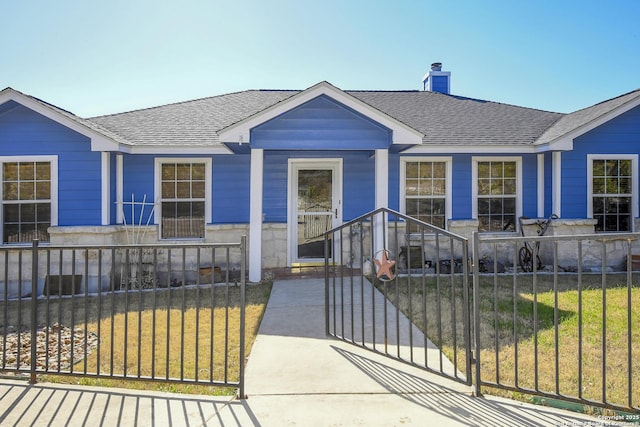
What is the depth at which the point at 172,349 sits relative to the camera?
14.7 ft

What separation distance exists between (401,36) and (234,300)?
8.52 meters

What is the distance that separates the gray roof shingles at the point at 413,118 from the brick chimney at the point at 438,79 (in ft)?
4.33

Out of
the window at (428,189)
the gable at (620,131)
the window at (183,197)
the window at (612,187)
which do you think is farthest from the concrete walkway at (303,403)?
the gable at (620,131)

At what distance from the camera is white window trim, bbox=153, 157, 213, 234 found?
29.9ft

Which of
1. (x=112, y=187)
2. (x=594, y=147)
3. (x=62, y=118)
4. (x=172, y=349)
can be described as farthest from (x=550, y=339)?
(x=62, y=118)

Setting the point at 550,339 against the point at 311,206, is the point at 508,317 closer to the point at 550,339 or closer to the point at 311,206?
the point at 550,339

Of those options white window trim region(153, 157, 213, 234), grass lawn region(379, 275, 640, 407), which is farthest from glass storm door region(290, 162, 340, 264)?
grass lawn region(379, 275, 640, 407)

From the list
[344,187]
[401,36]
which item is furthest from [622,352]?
[401,36]

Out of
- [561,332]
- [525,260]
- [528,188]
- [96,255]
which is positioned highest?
[528,188]

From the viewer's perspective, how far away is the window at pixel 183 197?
30.3ft

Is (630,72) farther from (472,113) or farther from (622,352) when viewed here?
(622,352)

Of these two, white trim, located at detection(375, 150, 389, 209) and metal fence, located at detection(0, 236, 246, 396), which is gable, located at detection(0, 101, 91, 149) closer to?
metal fence, located at detection(0, 236, 246, 396)

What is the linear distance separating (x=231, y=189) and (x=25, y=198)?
4.06m

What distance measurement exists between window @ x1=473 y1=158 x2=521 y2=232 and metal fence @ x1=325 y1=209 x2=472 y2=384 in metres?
1.03
